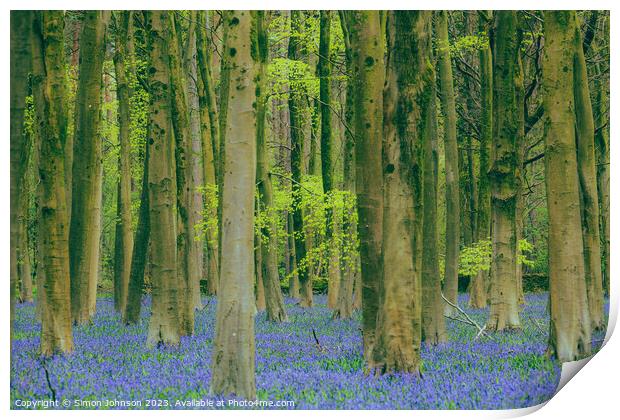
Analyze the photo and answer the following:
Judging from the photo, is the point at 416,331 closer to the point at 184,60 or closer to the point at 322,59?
the point at 322,59

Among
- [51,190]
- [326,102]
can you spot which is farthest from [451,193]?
[51,190]

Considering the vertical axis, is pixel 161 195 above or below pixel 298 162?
below

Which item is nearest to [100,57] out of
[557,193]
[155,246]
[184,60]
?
[155,246]

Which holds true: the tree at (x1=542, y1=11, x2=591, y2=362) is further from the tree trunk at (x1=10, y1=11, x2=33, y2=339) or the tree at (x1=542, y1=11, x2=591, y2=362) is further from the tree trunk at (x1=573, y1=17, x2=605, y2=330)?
the tree trunk at (x1=10, y1=11, x2=33, y2=339)

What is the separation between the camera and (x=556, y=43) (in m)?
11.3

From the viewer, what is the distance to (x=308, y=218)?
667 inches

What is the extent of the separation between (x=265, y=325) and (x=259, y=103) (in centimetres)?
466

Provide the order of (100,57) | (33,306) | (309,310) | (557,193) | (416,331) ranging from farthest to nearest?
(309,310)
(100,57)
(33,306)
(557,193)
(416,331)

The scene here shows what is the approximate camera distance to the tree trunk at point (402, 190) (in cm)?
984

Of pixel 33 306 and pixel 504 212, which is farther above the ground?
pixel 504 212

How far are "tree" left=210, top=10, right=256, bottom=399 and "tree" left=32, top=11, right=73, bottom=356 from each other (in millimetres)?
3338

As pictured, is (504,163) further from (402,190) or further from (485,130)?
(402,190)

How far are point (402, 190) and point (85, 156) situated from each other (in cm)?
783

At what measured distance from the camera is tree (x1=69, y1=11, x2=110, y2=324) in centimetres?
1445
